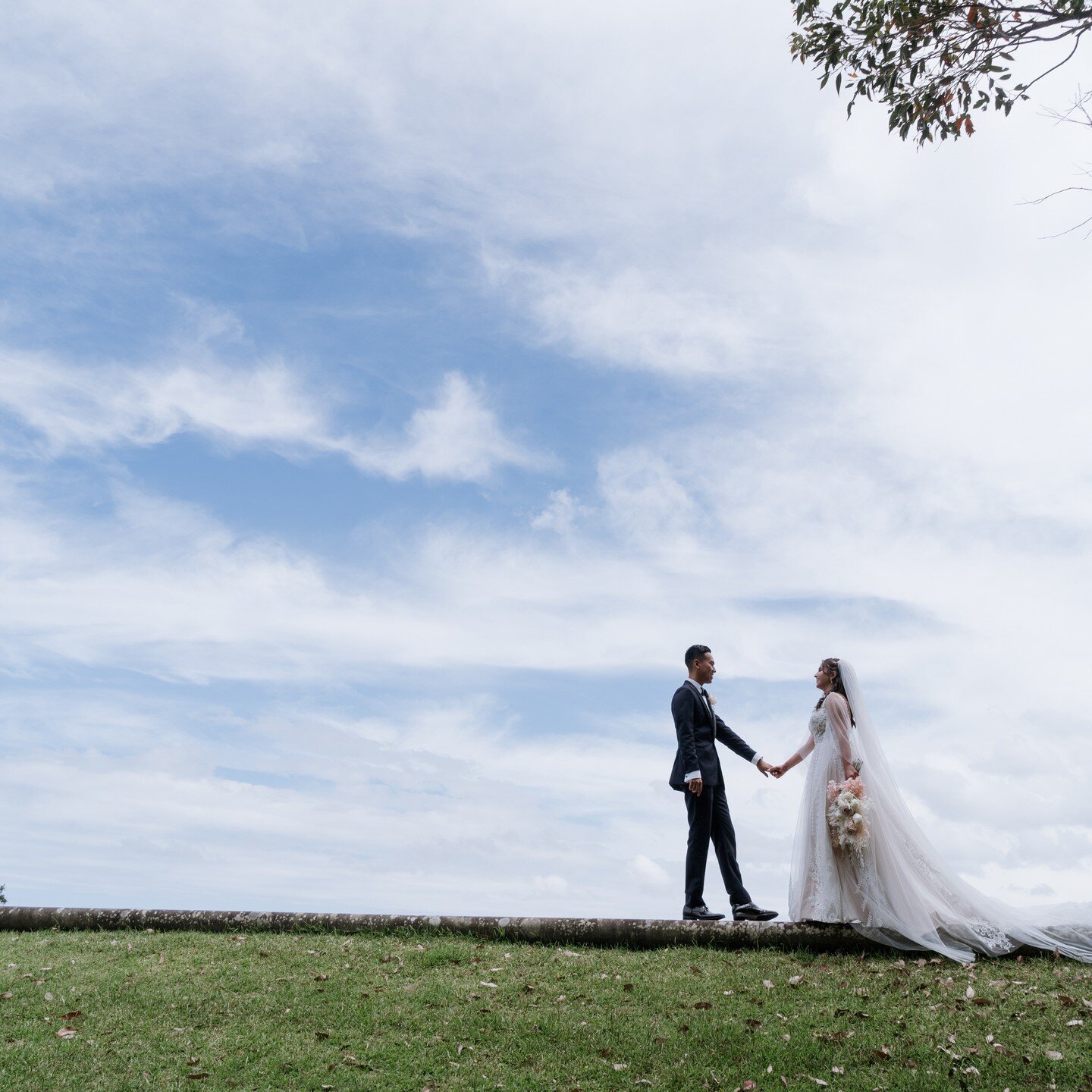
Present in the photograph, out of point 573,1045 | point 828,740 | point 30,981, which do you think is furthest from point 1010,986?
point 30,981

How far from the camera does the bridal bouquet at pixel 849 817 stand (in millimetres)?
11758

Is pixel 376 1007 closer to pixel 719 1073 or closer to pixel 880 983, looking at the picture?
pixel 719 1073

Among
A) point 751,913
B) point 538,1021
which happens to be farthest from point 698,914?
point 538,1021

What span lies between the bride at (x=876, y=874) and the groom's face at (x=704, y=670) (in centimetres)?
161

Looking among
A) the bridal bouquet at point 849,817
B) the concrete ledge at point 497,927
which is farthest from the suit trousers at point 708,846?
the bridal bouquet at point 849,817

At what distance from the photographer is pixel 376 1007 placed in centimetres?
1007

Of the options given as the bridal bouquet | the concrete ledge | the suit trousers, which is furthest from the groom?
the bridal bouquet

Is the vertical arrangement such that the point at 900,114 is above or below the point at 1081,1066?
above

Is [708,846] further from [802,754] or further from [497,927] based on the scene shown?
[497,927]

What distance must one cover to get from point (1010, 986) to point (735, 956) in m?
2.90

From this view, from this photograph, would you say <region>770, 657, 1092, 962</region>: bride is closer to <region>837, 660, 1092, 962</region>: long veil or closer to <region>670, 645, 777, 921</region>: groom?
<region>837, 660, 1092, 962</region>: long veil

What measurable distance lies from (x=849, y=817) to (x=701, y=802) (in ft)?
6.59

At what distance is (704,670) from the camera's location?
1356 centimetres

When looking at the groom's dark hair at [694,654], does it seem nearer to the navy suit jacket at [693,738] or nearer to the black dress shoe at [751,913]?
the navy suit jacket at [693,738]
